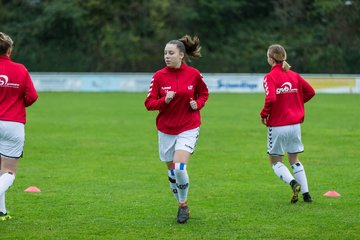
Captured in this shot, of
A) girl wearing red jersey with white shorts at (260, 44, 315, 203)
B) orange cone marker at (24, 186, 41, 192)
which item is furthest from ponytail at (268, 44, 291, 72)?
orange cone marker at (24, 186, 41, 192)

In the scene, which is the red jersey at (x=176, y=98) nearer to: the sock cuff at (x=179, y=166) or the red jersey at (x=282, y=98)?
the sock cuff at (x=179, y=166)

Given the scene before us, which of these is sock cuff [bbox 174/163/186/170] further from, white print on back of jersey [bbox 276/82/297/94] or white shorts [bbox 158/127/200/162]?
white print on back of jersey [bbox 276/82/297/94]

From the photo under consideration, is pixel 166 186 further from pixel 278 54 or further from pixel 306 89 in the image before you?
pixel 278 54

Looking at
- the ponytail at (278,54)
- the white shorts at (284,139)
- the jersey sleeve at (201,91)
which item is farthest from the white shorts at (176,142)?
the ponytail at (278,54)

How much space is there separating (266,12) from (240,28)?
2.43 metres

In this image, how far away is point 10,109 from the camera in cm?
788

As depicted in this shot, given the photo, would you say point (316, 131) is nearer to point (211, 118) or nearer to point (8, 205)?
point (211, 118)

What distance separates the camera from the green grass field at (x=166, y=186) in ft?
26.0

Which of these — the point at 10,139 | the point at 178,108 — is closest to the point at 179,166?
the point at 178,108

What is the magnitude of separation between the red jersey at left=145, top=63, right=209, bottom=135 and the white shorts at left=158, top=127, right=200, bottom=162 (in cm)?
6

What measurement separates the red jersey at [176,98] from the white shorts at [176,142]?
0.18ft

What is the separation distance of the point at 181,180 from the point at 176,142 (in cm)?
44

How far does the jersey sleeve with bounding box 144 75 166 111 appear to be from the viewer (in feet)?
27.2

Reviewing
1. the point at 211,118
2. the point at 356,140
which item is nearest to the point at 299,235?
the point at 356,140
